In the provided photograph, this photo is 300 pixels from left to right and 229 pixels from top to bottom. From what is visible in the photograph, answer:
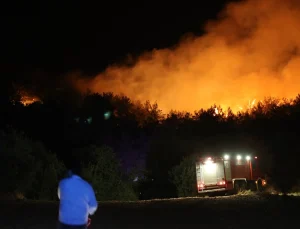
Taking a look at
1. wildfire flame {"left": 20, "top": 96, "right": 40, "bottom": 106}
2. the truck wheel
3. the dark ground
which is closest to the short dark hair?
the dark ground

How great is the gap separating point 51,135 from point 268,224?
28.6 m

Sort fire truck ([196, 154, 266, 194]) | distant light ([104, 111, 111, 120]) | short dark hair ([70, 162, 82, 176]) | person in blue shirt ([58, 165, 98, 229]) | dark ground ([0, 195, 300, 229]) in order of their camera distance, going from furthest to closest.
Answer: distant light ([104, 111, 111, 120]) < fire truck ([196, 154, 266, 194]) < dark ground ([0, 195, 300, 229]) < short dark hair ([70, 162, 82, 176]) < person in blue shirt ([58, 165, 98, 229])

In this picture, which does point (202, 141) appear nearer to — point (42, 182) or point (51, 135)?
point (51, 135)

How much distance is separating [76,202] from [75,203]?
0.07 feet

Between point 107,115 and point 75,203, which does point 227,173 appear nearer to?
point 75,203

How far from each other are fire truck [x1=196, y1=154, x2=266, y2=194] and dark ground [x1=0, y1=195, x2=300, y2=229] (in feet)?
28.6

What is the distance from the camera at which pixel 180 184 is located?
25297 mm

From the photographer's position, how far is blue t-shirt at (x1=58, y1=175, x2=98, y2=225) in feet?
19.8

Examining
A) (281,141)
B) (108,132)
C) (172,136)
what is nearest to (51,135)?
(108,132)

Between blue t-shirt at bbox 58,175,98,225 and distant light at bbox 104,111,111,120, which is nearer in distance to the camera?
blue t-shirt at bbox 58,175,98,225

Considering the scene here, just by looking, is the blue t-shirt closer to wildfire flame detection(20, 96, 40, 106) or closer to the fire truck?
the fire truck

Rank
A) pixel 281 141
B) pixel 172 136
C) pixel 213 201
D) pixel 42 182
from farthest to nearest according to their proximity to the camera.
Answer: pixel 172 136
pixel 42 182
pixel 281 141
pixel 213 201

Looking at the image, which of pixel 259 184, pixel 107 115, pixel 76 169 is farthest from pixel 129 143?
pixel 76 169

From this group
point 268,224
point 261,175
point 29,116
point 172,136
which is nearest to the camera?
point 268,224
